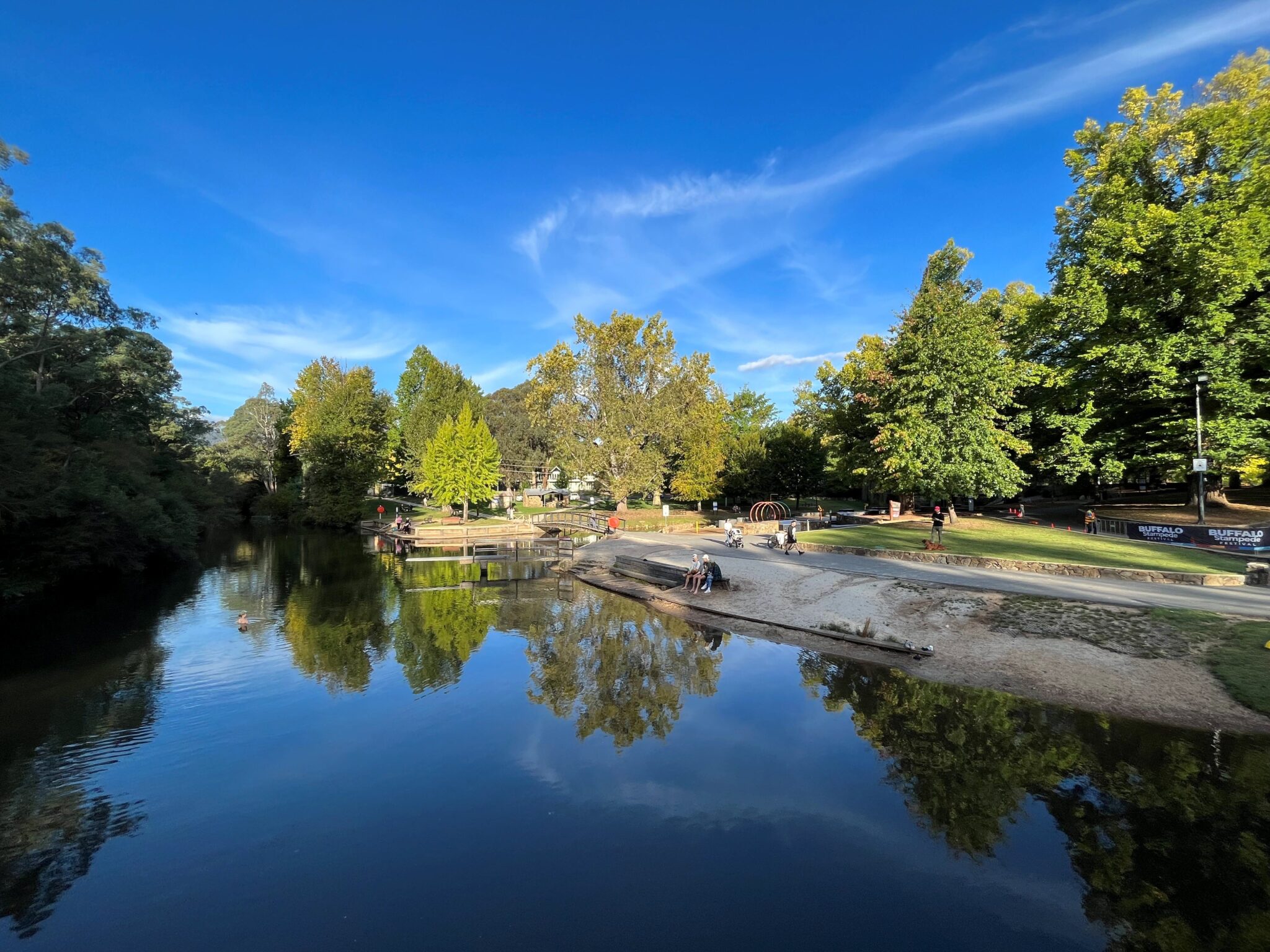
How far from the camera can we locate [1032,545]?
22781mm

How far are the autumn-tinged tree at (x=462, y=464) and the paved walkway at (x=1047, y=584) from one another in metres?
28.4

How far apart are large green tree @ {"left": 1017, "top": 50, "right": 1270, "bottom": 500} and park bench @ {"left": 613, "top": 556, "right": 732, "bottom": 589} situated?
2284cm

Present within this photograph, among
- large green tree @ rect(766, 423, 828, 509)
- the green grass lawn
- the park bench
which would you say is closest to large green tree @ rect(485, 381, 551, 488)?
large green tree @ rect(766, 423, 828, 509)

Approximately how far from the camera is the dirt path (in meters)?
9.85

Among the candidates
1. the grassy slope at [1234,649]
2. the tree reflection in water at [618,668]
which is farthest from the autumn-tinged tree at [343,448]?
the grassy slope at [1234,649]

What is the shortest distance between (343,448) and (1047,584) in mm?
54395

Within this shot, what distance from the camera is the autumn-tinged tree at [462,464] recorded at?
161 feet

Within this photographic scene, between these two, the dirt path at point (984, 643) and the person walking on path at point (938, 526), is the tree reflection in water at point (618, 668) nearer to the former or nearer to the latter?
the dirt path at point (984, 643)

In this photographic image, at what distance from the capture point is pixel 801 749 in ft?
29.7

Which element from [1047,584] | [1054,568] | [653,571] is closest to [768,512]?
[653,571]

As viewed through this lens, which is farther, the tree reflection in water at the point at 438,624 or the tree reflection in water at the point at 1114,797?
the tree reflection in water at the point at 438,624

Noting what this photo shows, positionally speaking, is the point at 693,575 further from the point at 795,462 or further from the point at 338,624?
the point at 795,462

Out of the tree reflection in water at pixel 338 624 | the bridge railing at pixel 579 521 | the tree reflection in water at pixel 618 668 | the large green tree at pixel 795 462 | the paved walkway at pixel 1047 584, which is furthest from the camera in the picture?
the large green tree at pixel 795 462

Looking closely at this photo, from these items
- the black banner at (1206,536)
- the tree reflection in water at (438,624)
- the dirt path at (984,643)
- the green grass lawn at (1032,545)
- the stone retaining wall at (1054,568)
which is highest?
the black banner at (1206,536)
